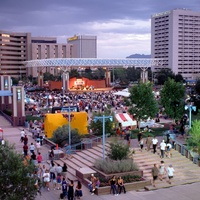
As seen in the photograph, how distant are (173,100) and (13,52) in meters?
127

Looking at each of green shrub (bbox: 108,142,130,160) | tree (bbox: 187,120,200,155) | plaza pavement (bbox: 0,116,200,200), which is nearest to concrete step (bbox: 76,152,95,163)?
green shrub (bbox: 108,142,130,160)

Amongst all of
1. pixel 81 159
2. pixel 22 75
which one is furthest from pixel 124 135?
pixel 22 75

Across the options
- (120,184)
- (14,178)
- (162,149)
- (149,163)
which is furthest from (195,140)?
(14,178)

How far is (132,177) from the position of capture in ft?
58.9

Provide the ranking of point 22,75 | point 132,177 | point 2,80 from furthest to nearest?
point 22,75, point 2,80, point 132,177

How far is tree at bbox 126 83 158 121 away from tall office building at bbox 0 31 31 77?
120 metres

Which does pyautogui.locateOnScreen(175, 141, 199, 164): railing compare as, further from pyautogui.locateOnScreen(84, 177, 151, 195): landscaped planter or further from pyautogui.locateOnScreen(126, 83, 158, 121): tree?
pyautogui.locateOnScreen(126, 83, 158, 121): tree

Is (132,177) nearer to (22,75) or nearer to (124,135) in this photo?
(124,135)

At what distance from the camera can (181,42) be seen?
15500cm

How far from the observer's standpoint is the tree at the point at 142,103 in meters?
31.0

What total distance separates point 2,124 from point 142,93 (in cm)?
1582

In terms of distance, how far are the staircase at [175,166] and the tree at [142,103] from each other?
28.6 ft

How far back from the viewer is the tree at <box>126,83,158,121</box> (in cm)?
3103

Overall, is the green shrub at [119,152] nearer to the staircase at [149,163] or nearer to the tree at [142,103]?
the staircase at [149,163]
